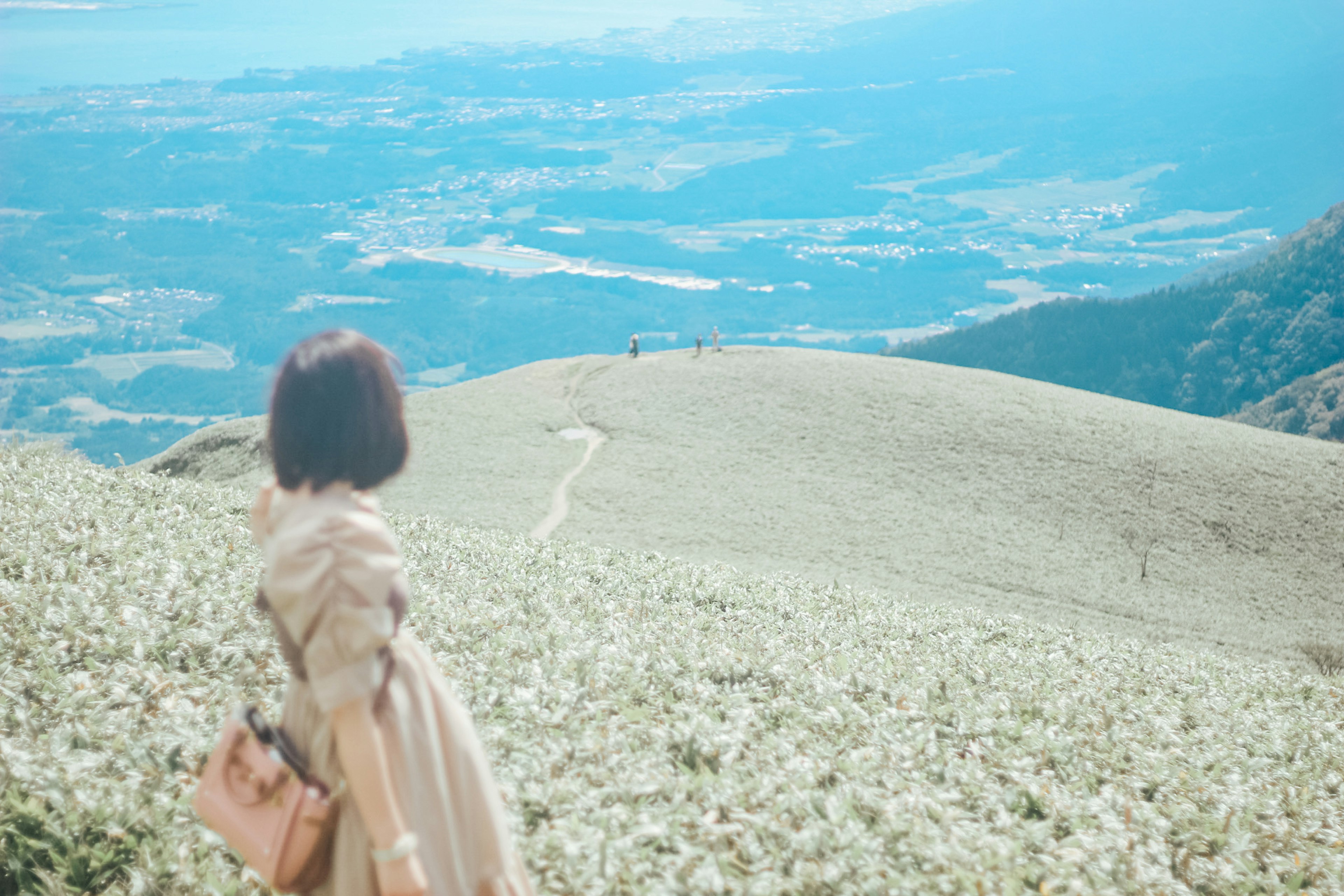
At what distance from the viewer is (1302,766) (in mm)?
10070

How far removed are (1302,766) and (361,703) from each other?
1128 cm

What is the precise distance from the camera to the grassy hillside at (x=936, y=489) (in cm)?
2830

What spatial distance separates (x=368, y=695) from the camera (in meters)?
3.50

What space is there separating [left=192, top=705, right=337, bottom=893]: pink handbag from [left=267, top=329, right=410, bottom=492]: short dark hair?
115 centimetres

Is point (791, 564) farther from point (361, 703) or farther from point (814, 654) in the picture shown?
point (361, 703)

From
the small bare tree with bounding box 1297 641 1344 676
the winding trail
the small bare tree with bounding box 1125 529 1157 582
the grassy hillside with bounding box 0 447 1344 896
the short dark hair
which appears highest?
the short dark hair

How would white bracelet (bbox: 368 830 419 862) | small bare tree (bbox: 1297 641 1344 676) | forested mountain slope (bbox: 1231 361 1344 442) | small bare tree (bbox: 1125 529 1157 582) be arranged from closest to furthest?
white bracelet (bbox: 368 830 419 862) < small bare tree (bbox: 1297 641 1344 676) < small bare tree (bbox: 1125 529 1157 582) < forested mountain slope (bbox: 1231 361 1344 442)

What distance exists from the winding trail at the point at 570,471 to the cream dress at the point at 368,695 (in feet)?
59.1

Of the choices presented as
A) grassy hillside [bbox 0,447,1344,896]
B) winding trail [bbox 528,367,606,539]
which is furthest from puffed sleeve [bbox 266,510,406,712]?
winding trail [bbox 528,367,606,539]

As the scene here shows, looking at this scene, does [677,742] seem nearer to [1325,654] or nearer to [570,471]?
[1325,654]

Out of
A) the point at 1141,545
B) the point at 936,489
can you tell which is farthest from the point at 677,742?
the point at 936,489

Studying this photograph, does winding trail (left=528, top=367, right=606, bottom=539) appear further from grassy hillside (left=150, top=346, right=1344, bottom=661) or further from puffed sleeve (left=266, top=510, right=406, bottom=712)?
puffed sleeve (left=266, top=510, right=406, bottom=712)

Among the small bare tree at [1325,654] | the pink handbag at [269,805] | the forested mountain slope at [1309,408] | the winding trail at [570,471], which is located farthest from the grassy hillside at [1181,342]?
the pink handbag at [269,805]

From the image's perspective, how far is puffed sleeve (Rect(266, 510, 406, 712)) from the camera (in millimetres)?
3453
